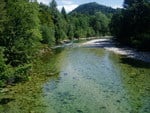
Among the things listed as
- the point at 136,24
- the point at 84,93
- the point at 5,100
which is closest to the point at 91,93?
the point at 84,93

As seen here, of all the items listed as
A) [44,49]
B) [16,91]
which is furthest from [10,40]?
[44,49]

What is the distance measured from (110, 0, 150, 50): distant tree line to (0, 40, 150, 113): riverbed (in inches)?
1299

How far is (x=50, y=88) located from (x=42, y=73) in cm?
1061

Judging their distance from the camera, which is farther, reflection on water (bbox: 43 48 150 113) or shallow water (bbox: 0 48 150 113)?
reflection on water (bbox: 43 48 150 113)

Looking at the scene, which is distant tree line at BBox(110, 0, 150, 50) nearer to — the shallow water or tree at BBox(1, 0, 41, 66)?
the shallow water

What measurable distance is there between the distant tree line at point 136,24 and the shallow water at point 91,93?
1253 inches

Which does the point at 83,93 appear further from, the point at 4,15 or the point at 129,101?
the point at 4,15

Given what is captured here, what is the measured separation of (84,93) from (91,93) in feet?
2.40

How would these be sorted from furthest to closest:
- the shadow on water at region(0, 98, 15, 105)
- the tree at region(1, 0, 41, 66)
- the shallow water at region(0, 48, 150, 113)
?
the tree at region(1, 0, 41, 66), the shadow on water at region(0, 98, 15, 105), the shallow water at region(0, 48, 150, 113)

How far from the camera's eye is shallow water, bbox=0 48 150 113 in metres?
30.0

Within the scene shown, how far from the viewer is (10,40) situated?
39.3 metres

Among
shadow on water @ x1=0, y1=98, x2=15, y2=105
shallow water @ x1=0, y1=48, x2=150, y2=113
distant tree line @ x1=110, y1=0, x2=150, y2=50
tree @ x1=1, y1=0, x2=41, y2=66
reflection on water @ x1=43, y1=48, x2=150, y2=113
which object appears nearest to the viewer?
shallow water @ x1=0, y1=48, x2=150, y2=113

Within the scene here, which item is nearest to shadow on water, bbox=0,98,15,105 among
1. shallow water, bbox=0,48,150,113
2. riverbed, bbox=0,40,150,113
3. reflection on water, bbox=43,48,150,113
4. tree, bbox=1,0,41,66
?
riverbed, bbox=0,40,150,113

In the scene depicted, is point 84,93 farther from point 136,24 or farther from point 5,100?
point 136,24
